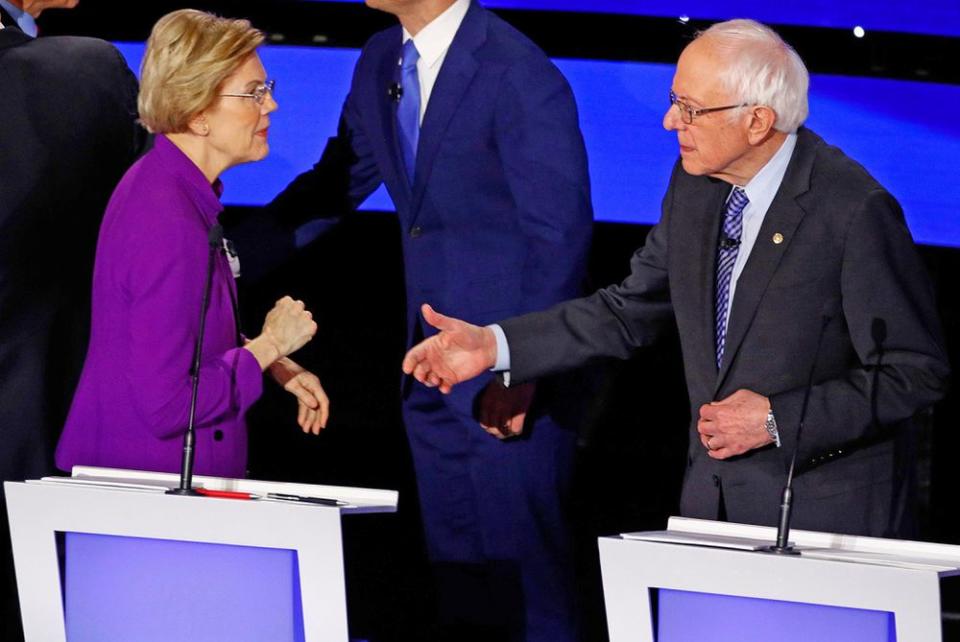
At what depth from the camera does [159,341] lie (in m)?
2.90

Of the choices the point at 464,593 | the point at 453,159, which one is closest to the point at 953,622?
the point at 464,593

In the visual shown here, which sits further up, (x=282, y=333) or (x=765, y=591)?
(x=282, y=333)

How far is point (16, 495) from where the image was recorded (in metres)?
2.40

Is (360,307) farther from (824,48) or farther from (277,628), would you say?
(277,628)

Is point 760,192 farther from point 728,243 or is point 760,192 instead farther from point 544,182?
point 544,182

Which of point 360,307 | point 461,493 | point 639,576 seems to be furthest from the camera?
point 360,307

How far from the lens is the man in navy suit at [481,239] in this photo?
3705 millimetres

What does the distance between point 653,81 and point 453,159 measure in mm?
761

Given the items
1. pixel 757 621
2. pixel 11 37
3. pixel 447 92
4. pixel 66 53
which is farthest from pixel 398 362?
pixel 757 621

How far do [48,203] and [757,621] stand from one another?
7.57ft

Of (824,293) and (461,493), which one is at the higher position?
(824,293)

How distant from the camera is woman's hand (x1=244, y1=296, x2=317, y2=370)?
3.18 m

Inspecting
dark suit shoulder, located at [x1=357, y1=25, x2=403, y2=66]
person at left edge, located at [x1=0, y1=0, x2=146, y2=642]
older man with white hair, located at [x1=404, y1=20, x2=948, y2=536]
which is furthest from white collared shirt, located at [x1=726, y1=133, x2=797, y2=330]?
person at left edge, located at [x1=0, y1=0, x2=146, y2=642]

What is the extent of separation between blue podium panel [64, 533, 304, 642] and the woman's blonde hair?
A: 1.14 m
